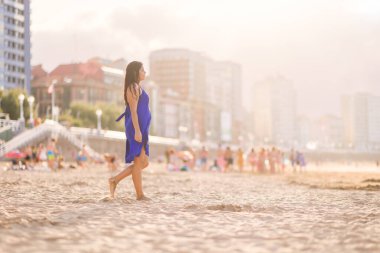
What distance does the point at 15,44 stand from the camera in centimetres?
9612

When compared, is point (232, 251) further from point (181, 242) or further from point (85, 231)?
point (85, 231)

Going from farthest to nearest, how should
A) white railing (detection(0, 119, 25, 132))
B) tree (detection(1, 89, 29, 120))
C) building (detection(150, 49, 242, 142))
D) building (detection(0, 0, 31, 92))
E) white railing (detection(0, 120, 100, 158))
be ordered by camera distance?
building (detection(150, 49, 242, 142)), building (detection(0, 0, 31, 92)), tree (detection(1, 89, 29, 120)), white railing (detection(0, 119, 25, 132)), white railing (detection(0, 120, 100, 158))

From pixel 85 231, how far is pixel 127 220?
3.05ft

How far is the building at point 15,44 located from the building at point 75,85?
24.8 feet

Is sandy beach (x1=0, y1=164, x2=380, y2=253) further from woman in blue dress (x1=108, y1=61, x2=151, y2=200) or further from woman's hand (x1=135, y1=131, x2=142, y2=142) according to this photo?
woman's hand (x1=135, y1=131, x2=142, y2=142)

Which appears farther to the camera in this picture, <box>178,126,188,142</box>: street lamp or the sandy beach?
<box>178,126,188,142</box>: street lamp

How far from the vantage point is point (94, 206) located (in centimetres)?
732

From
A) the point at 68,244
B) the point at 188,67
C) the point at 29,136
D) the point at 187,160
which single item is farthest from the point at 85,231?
the point at 188,67

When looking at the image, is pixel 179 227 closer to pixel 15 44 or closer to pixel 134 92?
pixel 134 92

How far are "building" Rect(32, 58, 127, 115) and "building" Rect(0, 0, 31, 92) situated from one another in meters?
7.56

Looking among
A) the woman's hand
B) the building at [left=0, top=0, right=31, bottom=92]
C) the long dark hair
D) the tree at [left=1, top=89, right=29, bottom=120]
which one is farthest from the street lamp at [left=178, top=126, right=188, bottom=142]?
the woman's hand

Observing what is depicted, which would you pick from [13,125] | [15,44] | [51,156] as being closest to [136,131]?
[51,156]

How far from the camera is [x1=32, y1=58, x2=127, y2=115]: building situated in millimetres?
105750

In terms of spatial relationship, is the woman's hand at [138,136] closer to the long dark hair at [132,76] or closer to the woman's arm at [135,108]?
the woman's arm at [135,108]
